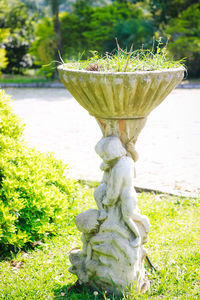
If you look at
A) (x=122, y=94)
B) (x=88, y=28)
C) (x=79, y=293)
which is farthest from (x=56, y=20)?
(x=79, y=293)

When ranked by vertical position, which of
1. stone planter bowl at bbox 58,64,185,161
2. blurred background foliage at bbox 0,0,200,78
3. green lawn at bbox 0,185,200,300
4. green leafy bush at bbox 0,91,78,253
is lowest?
green lawn at bbox 0,185,200,300

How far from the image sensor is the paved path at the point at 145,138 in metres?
6.51

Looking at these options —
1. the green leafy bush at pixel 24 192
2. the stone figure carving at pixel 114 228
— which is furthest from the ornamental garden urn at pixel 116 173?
the green leafy bush at pixel 24 192

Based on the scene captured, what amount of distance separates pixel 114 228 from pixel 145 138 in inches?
231

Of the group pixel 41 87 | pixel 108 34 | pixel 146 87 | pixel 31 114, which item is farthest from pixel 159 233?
pixel 108 34

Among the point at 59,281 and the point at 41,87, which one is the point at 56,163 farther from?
the point at 41,87

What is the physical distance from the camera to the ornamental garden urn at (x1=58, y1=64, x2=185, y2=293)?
279 centimetres

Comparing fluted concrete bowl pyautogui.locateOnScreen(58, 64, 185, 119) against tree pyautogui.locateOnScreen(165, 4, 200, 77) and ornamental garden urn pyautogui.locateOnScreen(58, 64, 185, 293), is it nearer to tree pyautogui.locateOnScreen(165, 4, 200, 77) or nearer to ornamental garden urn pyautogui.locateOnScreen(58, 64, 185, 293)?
ornamental garden urn pyautogui.locateOnScreen(58, 64, 185, 293)

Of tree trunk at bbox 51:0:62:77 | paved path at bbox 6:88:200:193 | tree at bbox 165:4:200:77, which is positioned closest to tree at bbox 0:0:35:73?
tree trunk at bbox 51:0:62:77

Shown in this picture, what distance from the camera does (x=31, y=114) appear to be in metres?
11.3

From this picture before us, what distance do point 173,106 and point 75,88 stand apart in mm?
9478

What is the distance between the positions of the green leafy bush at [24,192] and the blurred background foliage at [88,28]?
39.1 ft

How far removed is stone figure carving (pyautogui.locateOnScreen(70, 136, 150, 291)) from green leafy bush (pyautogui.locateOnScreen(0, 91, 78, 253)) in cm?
104

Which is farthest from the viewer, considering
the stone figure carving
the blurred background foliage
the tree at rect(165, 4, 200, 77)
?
the blurred background foliage
